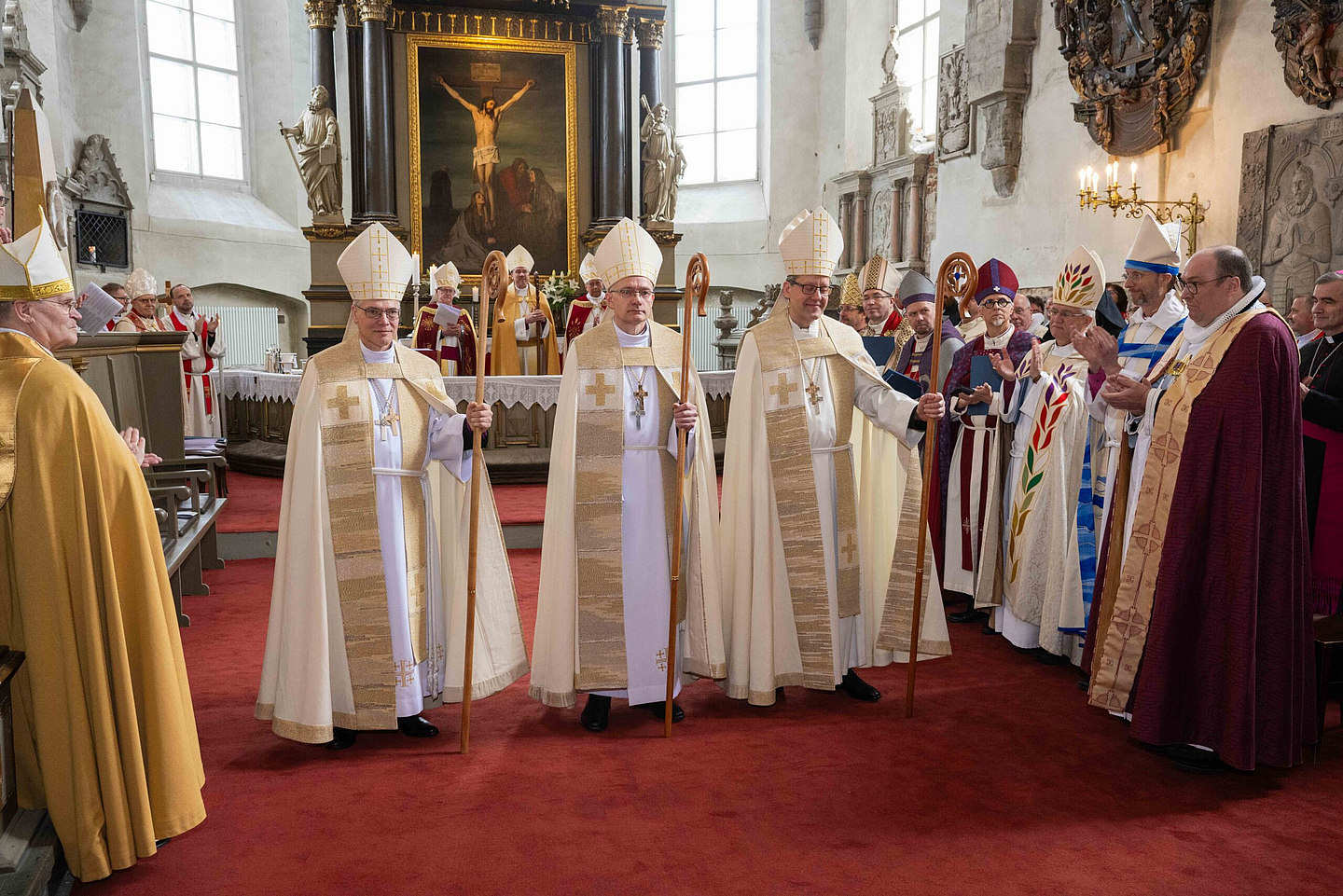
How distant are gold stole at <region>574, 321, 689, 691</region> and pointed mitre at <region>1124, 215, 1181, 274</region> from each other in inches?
87.0

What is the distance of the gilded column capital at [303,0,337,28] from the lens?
12.5 metres

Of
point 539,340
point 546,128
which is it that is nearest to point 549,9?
point 546,128

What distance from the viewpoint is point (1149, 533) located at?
3.84 meters

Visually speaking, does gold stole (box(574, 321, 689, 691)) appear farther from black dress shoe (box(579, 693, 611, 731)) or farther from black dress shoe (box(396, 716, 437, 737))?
black dress shoe (box(396, 716, 437, 737))

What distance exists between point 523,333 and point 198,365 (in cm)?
344

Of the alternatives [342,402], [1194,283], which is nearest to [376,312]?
[342,402]

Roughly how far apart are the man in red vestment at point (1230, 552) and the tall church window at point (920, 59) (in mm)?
11950

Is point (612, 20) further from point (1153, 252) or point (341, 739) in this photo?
point (341, 739)

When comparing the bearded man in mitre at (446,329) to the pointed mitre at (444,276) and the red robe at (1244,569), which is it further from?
the red robe at (1244,569)

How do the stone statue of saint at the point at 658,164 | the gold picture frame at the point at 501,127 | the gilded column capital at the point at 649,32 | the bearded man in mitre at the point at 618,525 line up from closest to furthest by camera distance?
the bearded man in mitre at the point at 618,525 < the stone statue of saint at the point at 658,164 < the gold picture frame at the point at 501,127 < the gilded column capital at the point at 649,32

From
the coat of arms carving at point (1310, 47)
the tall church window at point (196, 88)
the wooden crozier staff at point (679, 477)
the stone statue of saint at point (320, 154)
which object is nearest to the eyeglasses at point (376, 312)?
the wooden crozier staff at point (679, 477)

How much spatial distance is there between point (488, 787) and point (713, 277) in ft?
51.0

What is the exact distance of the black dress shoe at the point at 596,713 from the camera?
162 inches

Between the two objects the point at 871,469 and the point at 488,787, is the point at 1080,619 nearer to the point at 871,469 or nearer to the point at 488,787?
the point at 871,469
